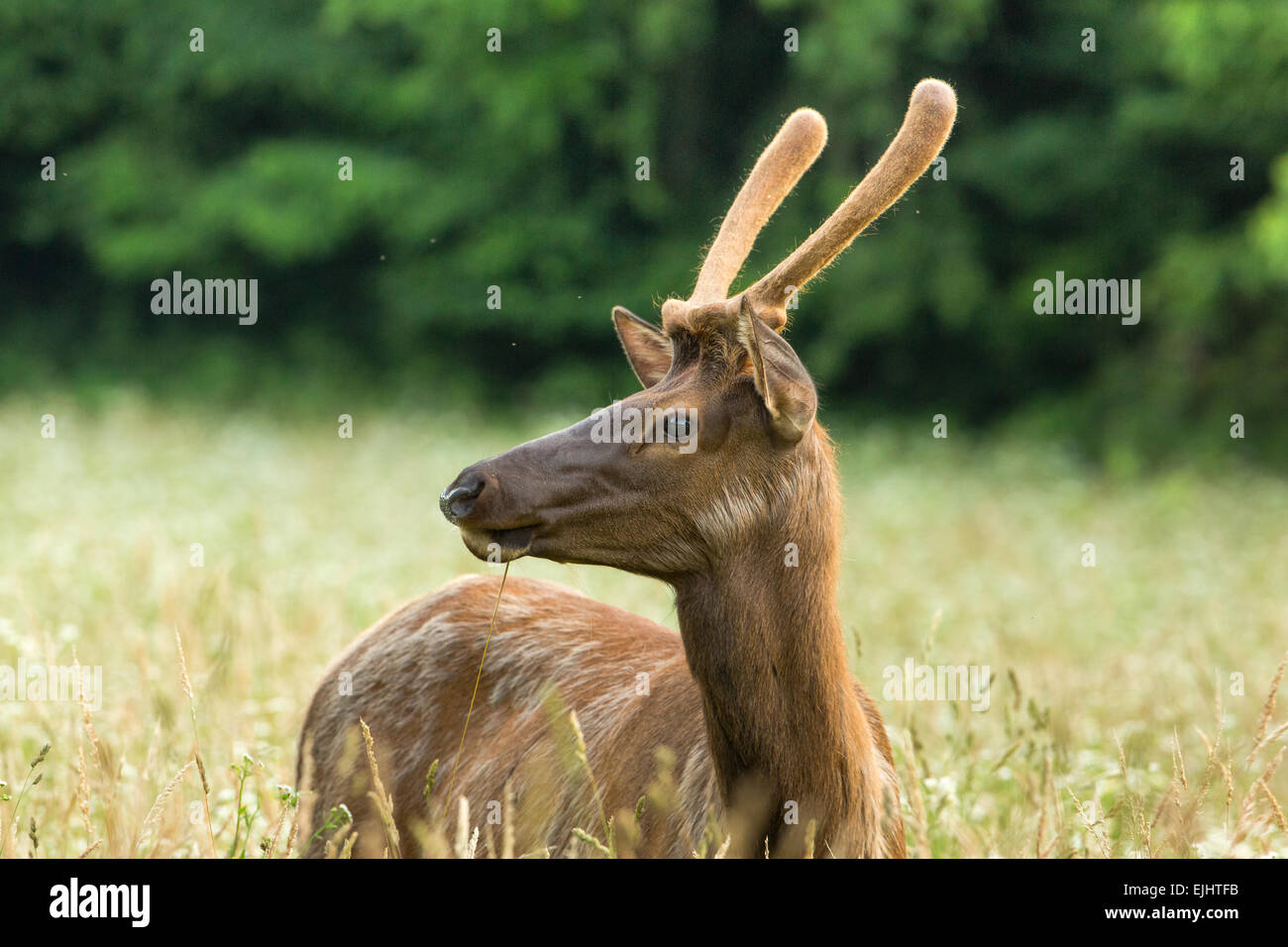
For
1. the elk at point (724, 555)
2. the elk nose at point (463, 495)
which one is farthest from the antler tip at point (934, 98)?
the elk nose at point (463, 495)

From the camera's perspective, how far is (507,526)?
8.96 ft

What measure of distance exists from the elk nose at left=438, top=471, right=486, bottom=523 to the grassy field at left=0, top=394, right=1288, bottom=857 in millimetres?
642

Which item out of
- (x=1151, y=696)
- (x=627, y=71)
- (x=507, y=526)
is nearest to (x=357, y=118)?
(x=627, y=71)

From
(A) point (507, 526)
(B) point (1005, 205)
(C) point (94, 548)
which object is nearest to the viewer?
(A) point (507, 526)

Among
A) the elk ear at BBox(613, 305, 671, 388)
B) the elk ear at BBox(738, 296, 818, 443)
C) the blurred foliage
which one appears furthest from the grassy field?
the blurred foliage

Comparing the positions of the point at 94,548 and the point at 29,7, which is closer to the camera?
the point at 94,548

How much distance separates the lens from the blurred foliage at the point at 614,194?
16312 millimetres

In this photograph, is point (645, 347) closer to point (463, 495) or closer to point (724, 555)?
point (724, 555)

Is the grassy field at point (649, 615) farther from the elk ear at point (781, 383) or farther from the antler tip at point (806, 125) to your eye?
the antler tip at point (806, 125)

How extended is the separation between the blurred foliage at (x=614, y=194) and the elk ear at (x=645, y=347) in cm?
1106

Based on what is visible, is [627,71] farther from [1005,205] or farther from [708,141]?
[1005,205]

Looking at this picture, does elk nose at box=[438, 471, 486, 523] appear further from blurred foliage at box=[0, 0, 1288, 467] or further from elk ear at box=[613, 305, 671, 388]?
blurred foliage at box=[0, 0, 1288, 467]
